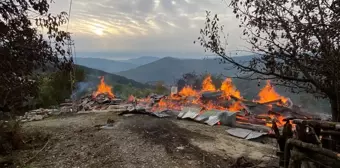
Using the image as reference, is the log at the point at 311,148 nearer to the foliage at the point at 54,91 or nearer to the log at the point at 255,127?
the log at the point at 255,127

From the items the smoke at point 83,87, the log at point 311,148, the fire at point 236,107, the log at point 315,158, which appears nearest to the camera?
the log at point 311,148

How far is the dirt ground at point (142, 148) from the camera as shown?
756 cm

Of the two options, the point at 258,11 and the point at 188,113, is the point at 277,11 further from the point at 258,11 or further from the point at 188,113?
the point at 188,113

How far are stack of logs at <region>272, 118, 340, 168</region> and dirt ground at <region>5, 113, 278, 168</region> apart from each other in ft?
7.00

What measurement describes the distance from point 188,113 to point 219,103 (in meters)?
2.80

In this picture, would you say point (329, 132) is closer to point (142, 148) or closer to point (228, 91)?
point (142, 148)

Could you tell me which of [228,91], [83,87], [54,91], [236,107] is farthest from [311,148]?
[83,87]

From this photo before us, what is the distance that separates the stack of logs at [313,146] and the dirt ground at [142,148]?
7.00 feet

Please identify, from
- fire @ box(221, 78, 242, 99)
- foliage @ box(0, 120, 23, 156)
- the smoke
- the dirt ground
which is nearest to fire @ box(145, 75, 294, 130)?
fire @ box(221, 78, 242, 99)

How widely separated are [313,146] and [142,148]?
16.3 ft

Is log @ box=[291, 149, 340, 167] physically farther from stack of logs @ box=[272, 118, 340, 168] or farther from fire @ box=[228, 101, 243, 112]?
fire @ box=[228, 101, 243, 112]

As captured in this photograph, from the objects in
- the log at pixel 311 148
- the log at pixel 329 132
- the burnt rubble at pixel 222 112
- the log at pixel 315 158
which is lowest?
the burnt rubble at pixel 222 112

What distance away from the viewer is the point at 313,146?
448cm

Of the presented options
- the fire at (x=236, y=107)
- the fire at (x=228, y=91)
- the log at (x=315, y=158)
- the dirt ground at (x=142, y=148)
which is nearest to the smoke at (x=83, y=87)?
the fire at (x=228, y=91)
